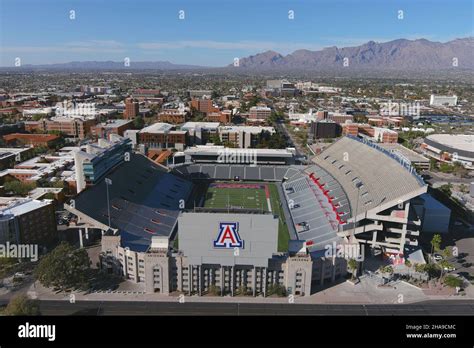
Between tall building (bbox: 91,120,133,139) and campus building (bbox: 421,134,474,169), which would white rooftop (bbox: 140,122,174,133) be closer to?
tall building (bbox: 91,120,133,139)

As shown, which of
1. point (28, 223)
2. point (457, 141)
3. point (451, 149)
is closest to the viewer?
point (28, 223)

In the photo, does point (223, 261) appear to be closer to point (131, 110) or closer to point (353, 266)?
point (353, 266)

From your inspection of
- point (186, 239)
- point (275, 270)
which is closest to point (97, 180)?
point (186, 239)

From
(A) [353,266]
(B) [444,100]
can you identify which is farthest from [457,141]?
(B) [444,100]

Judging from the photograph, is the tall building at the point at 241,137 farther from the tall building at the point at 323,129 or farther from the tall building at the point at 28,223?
the tall building at the point at 28,223

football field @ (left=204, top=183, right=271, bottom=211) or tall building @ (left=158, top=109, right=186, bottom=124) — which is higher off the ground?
tall building @ (left=158, top=109, right=186, bottom=124)

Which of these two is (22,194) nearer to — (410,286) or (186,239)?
(186,239)

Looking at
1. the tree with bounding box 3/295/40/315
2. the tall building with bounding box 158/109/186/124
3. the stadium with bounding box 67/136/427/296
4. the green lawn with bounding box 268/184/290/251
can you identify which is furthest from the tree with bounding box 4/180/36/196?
the tall building with bounding box 158/109/186/124
